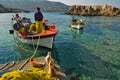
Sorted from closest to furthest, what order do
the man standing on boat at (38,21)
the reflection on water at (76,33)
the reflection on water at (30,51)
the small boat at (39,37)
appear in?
the reflection on water at (30,51)
the small boat at (39,37)
the man standing on boat at (38,21)
the reflection on water at (76,33)

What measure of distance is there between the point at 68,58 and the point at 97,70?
3.61 m

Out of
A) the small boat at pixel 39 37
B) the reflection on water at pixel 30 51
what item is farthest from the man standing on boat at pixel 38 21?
the reflection on water at pixel 30 51

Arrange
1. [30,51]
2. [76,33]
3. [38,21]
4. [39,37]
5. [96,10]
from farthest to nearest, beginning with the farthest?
[96,10] < [76,33] < [38,21] < [30,51] < [39,37]

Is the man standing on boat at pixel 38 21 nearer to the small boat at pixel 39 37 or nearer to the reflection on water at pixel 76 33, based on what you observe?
the small boat at pixel 39 37

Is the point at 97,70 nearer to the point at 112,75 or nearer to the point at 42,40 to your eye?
the point at 112,75

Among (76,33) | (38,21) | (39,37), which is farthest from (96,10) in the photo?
(39,37)

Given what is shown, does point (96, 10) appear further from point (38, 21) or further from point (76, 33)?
point (38, 21)

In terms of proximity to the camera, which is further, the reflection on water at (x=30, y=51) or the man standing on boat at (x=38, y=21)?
the man standing on boat at (x=38, y=21)

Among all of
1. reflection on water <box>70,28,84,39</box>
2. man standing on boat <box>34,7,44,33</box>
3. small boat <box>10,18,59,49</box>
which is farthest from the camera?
reflection on water <box>70,28,84,39</box>

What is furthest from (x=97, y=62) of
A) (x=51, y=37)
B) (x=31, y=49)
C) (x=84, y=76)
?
(x=31, y=49)

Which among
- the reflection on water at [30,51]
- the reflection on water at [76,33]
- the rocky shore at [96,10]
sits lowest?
the rocky shore at [96,10]

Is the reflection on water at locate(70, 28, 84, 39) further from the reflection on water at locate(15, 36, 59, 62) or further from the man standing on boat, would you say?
the reflection on water at locate(15, 36, 59, 62)

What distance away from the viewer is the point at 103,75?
14859 mm

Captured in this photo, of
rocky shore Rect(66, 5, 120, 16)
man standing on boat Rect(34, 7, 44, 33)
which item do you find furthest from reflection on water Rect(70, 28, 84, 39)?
rocky shore Rect(66, 5, 120, 16)
